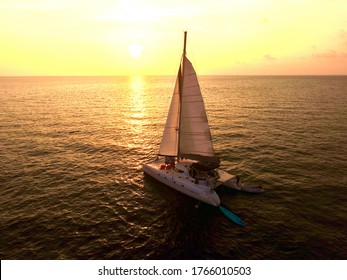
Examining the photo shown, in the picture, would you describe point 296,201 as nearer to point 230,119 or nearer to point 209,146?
point 209,146

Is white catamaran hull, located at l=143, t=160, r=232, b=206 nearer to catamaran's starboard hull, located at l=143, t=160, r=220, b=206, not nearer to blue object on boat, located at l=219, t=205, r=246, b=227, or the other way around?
catamaran's starboard hull, located at l=143, t=160, r=220, b=206

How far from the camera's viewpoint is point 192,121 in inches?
1129

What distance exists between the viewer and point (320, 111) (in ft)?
247

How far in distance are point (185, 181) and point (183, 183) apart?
355 millimetres

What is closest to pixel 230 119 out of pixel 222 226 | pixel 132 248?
A: pixel 222 226

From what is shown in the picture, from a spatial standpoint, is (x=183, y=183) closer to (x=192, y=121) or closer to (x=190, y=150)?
(x=190, y=150)

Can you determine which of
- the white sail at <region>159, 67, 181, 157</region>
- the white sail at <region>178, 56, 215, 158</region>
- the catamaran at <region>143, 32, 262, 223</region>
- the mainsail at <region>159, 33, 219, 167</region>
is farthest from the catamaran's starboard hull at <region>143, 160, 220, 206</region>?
the white sail at <region>178, 56, 215, 158</region>

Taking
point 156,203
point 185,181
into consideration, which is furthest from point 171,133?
point 156,203

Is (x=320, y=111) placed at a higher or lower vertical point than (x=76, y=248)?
higher

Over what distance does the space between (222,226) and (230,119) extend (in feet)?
161

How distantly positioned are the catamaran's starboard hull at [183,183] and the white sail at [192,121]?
10.6 ft

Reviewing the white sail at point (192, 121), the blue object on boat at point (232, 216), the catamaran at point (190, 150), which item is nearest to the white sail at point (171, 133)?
the catamaran at point (190, 150)

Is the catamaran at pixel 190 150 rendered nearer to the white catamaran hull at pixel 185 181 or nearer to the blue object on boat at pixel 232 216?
the white catamaran hull at pixel 185 181

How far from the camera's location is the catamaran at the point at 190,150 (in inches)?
1053
